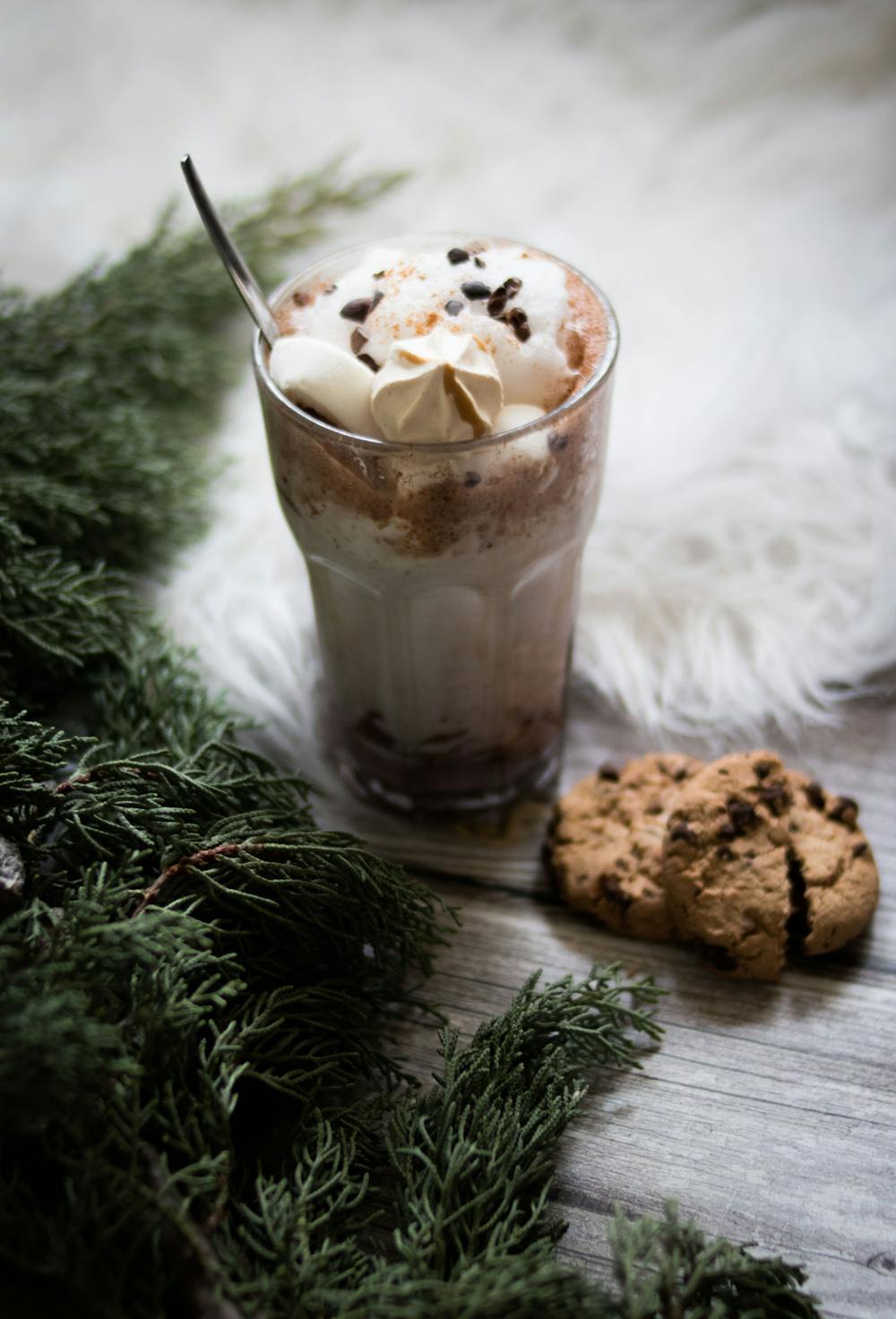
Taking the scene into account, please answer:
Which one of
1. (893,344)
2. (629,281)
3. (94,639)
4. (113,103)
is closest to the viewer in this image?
(94,639)

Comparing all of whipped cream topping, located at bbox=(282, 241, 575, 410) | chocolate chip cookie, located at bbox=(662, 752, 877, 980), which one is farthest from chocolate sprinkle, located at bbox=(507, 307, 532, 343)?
chocolate chip cookie, located at bbox=(662, 752, 877, 980)

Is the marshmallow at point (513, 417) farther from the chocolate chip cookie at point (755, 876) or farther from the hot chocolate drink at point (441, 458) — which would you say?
the chocolate chip cookie at point (755, 876)

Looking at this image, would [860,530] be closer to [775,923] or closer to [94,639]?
[775,923]

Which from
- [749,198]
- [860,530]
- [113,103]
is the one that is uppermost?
[113,103]

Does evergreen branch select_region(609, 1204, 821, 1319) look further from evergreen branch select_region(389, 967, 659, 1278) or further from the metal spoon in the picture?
the metal spoon

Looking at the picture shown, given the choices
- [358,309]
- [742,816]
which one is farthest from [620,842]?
[358,309]

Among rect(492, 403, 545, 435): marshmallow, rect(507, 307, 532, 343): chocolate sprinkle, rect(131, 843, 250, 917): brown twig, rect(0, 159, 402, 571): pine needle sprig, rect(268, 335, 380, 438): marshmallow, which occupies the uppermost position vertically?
rect(507, 307, 532, 343): chocolate sprinkle

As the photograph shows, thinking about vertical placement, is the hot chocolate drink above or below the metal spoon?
below

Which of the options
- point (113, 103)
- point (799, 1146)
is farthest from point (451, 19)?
point (799, 1146)
